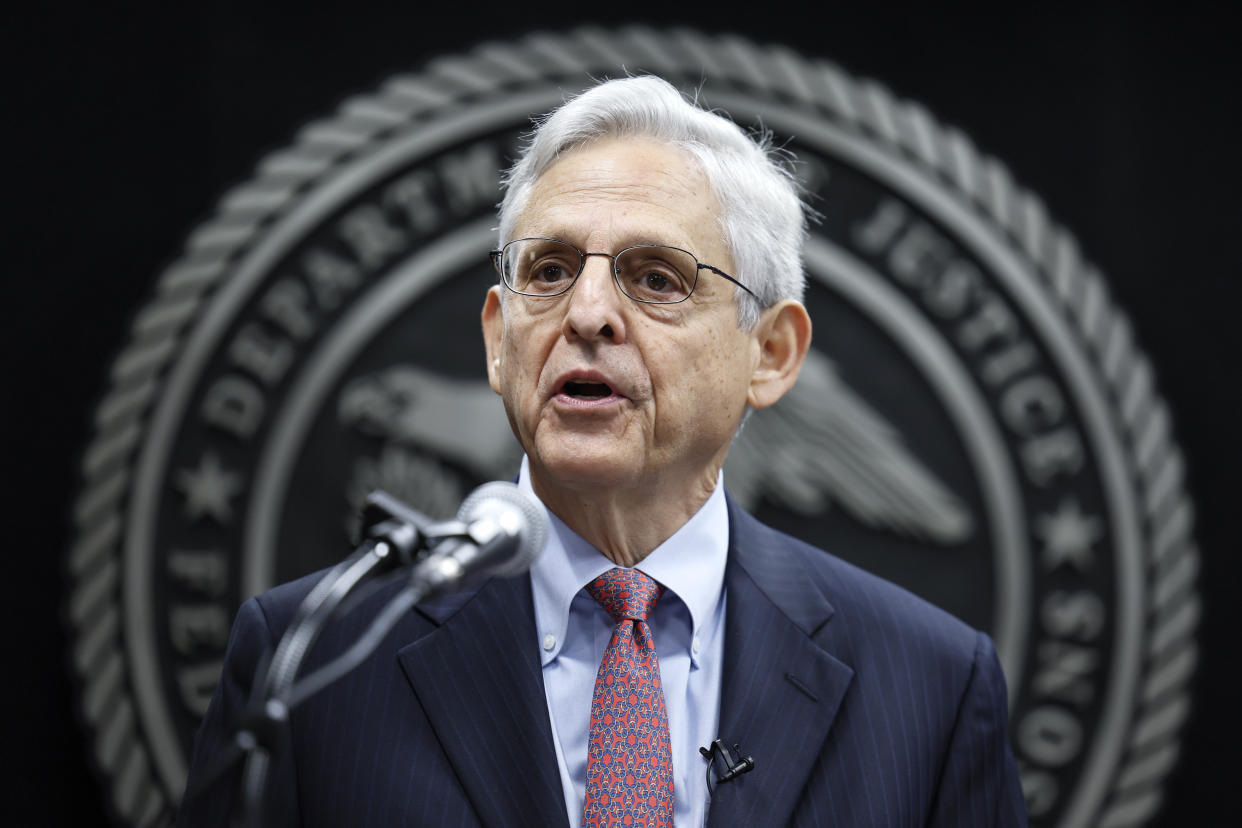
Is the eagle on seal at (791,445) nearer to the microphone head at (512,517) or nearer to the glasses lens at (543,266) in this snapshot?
the glasses lens at (543,266)

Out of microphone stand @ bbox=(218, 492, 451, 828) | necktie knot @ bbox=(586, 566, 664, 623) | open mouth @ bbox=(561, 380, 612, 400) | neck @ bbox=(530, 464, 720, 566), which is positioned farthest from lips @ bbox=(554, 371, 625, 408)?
microphone stand @ bbox=(218, 492, 451, 828)

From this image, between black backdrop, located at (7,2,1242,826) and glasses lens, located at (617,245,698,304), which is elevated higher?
black backdrop, located at (7,2,1242,826)

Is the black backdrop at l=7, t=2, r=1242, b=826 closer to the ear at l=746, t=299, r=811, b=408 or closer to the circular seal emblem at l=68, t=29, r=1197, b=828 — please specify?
the circular seal emblem at l=68, t=29, r=1197, b=828

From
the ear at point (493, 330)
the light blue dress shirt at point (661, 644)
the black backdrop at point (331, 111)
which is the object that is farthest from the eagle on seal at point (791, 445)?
the light blue dress shirt at point (661, 644)

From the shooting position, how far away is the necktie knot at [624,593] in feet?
5.89

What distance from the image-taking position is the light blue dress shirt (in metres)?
1.75

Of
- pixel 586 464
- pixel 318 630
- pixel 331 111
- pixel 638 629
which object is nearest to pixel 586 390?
pixel 586 464

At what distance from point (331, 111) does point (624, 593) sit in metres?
2.14

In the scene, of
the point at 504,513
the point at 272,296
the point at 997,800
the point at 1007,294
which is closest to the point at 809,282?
the point at 1007,294

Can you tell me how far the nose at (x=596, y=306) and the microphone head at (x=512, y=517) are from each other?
431 millimetres

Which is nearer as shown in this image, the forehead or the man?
the man

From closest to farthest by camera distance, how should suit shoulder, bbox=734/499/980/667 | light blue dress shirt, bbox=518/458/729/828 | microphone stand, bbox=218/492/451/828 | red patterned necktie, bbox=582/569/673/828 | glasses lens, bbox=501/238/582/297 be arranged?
1. microphone stand, bbox=218/492/451/828
2. red patterned necktie, bbox=582/569/673/828
3. light blue dress shirt, bbox=518/458/729/828
4. glasses lens, bbox=501/238/582/297
5. suit shoulder, bbox=734/499/980/667

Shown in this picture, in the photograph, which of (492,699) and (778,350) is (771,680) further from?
(778,350)

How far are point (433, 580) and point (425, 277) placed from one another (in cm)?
220
